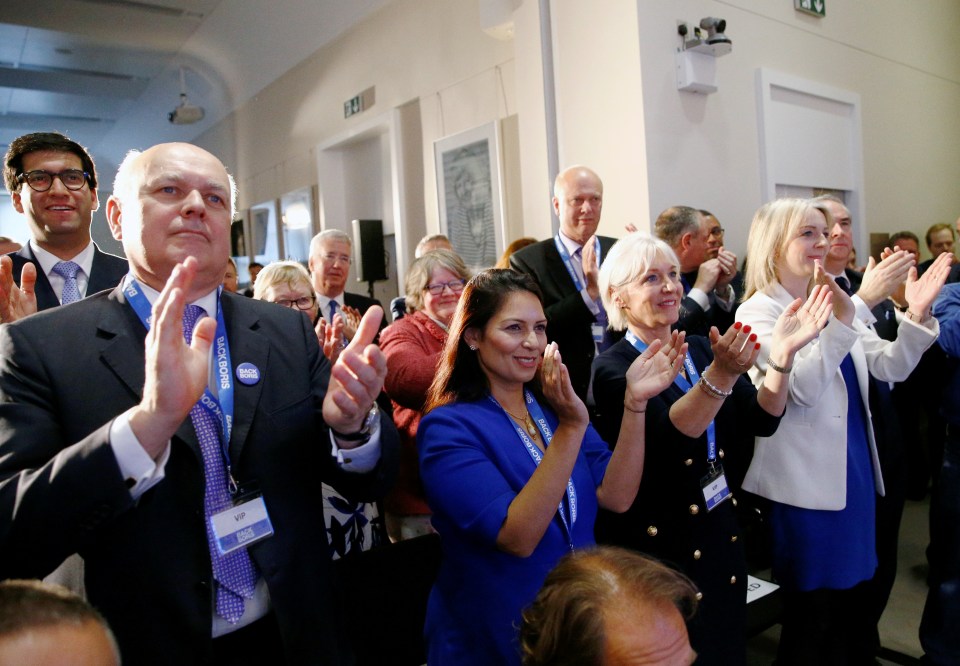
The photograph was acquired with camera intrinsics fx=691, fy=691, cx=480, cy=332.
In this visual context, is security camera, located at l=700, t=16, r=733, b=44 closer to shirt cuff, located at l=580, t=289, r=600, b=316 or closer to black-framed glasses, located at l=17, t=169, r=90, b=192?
shirt cuff, located at l=580, t=289, r=600, b=316

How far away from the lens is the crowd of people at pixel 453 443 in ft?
3.20

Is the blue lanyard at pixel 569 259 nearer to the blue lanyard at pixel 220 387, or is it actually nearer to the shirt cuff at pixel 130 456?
the blue lanyard at pixel 220 387

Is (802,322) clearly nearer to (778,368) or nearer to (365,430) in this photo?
(778,368)

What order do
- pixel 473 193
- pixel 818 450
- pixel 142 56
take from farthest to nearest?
1. pixel 142 56
2. pixel 473 193
3. pixel 818 450

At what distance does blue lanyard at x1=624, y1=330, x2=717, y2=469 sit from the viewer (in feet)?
5.98

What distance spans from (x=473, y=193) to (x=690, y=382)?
3.63 meters

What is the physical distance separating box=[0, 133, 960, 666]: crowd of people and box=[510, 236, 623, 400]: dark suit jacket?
15mm

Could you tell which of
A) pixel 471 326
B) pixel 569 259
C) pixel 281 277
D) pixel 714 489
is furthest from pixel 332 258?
pixel 714 489

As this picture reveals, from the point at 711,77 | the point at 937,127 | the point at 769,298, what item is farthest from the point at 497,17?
the point at 937,127

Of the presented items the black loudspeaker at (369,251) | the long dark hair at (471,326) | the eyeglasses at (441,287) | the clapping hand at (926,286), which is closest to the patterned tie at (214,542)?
the long dark hair at (471,326)

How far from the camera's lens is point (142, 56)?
25.5 ft

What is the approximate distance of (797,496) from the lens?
2.06 meters

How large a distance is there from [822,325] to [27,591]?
6.05 ft

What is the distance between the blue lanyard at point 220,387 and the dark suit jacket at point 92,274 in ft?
2.60
